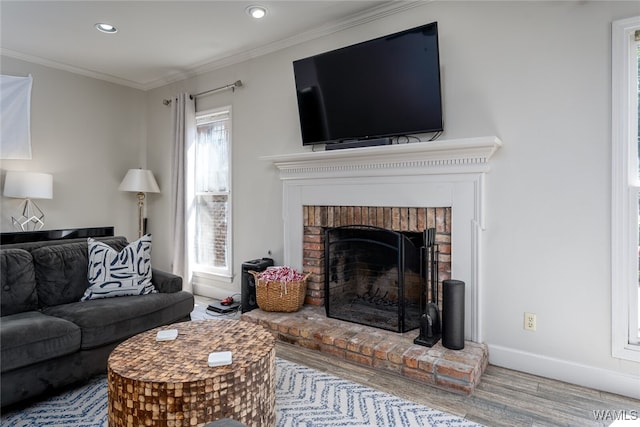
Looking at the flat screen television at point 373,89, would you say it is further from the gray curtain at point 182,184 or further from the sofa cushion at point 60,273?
the sofa cushion at point 60,273

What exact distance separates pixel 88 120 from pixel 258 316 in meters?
3.25

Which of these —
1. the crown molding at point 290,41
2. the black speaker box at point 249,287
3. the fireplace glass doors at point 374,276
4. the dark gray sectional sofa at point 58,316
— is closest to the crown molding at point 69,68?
the crown molding at point 290,41

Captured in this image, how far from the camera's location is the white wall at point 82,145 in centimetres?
391

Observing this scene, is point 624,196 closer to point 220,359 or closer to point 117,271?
point 220,359

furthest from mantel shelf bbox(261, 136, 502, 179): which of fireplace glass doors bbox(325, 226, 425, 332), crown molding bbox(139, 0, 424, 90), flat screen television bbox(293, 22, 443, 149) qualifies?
crown molding bbox(139, 0, 424, 90)

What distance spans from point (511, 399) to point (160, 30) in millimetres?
3842

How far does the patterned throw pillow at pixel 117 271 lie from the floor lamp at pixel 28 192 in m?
1.32

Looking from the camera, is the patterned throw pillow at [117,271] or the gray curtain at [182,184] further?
the gray curtain at [182,184]

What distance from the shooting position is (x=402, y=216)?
2785mm

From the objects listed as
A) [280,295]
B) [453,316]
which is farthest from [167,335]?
[453,316]

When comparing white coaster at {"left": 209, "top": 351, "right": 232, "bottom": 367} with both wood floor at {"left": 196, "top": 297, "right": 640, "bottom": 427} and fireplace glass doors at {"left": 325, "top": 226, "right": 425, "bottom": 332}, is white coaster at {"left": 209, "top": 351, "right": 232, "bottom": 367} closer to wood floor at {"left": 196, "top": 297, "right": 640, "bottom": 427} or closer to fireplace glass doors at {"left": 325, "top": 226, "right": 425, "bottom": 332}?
wood floor at {"left": 196, "top": 297, "right": 640, "bottom": 427}

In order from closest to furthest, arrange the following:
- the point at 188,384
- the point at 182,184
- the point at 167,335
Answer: the point at 188,384 → the point at 167,335 → the point at 182,184

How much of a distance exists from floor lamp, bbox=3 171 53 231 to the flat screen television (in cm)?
265

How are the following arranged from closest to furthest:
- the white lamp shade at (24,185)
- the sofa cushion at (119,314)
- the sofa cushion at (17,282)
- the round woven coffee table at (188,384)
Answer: the round woven coffee table at (188,384)
the sofa cushion at (119,314)
the sofa cushion at (17,282)
the white lamp shade at (24,185)
